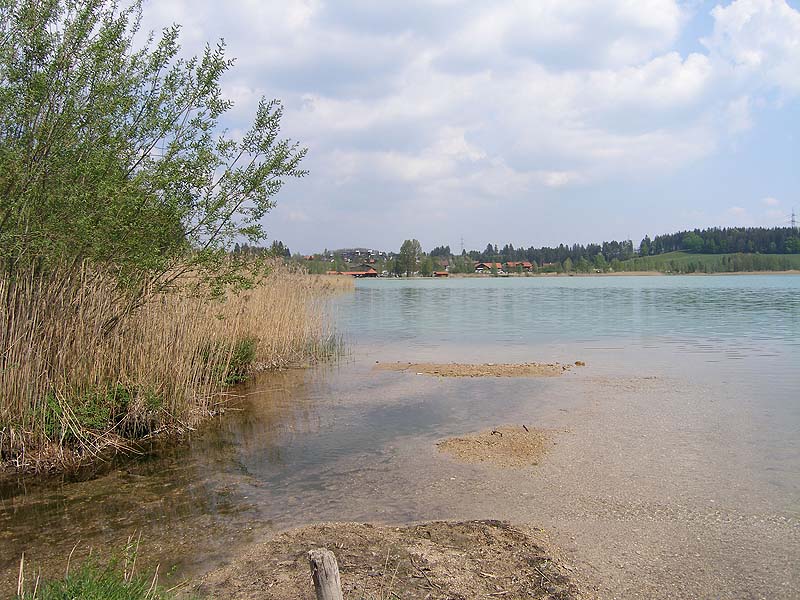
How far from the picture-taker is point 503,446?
842cm

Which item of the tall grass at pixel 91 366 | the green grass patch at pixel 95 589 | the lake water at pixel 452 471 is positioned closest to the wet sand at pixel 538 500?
the lake water at pixel 452 471

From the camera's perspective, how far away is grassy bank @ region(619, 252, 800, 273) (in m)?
119

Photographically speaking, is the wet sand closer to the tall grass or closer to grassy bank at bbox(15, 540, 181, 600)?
grassy bank at bbox(15, 540, 181, 600)

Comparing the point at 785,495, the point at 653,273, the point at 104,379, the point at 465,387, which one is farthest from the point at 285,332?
the point at 653,273

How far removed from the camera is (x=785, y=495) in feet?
21.4

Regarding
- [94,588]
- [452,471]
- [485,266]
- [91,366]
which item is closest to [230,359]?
[91,366]

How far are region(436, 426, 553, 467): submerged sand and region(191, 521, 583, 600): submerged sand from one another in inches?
83.4

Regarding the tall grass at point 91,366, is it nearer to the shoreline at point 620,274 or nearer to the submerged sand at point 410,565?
the submerged sand at point 410,565

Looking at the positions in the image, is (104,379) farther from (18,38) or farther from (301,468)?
(18,38)

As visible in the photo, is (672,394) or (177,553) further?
(672,394)

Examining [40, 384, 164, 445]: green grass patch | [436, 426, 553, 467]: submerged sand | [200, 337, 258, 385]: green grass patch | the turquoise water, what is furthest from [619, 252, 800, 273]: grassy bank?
[40, 384, 164, 445]: green grass patch

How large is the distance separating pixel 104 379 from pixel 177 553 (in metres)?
3.89

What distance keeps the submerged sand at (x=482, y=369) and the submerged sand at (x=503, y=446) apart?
16.5 ft

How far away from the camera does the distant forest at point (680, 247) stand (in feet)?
441
